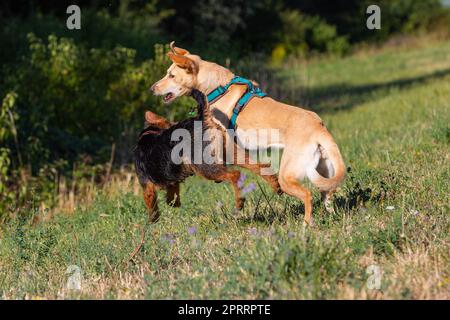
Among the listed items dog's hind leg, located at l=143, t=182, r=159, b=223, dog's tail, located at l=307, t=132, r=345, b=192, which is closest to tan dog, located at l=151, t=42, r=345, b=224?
dog's tail, located at l=307, t=132, r=345, b=192

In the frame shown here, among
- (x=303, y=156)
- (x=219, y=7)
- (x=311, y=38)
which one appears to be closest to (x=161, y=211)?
(x=303, y=156)

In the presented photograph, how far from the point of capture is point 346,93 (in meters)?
21.4

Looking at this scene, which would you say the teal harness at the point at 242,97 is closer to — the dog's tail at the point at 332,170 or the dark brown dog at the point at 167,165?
the dark brown dog at the point at 167,165

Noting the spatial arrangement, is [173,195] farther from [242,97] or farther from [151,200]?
[242,97]

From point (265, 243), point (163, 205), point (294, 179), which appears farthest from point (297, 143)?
point (163, 205)

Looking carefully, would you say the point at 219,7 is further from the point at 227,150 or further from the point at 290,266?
the point at 290,266

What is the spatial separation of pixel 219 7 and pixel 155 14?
7.15ft

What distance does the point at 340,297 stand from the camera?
376cm

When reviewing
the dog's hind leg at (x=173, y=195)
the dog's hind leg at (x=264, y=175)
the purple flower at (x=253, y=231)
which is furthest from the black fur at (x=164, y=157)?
the purple flower at (x=253, y=231)

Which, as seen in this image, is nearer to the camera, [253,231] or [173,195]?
[253,231]

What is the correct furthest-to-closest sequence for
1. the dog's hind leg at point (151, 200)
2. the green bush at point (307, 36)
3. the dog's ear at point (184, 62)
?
the green bush at point (307, 36), the dog's ear at point (184, 62), the dog's hind leg at point (151, 200)

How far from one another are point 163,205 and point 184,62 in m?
1.48

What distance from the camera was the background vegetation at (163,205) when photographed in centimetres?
413

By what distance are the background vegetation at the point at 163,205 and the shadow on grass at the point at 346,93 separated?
10 centimetres
